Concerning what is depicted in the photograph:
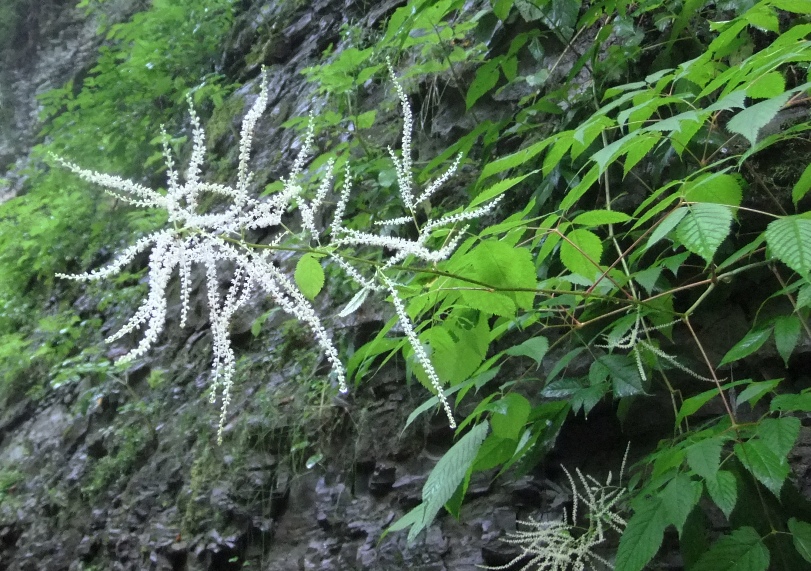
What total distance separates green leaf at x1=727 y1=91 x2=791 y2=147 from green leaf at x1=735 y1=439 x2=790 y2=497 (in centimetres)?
59

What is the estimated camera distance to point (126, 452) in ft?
13.1

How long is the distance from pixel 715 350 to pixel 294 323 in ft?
7.50

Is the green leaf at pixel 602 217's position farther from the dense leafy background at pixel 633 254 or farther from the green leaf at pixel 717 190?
the green leaf at pixel 717 190

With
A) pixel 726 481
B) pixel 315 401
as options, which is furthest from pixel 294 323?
pixel 726 481

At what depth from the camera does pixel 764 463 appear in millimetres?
1117

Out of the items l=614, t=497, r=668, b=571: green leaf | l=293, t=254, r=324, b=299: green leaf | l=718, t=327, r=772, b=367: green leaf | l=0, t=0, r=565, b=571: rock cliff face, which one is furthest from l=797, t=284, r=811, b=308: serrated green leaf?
l=0, t=0, r=565, b=571: rock cliff face

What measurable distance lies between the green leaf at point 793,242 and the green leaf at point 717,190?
0.61 ft

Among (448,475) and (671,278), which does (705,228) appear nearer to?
(448,475)

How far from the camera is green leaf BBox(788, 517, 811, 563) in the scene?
3.78 ft

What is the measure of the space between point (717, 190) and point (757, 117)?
0.25 meters

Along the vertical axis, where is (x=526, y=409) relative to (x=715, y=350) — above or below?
above

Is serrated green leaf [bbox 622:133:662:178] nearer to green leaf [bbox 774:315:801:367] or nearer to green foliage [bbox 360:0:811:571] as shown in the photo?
green foliage [bbox 360:0:811:571]

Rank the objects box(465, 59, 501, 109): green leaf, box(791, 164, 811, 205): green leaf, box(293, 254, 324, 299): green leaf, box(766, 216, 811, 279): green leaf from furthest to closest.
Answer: box(465, 59, 501, 109): green leaf < box(791, 164, 811, 205): green leaf < box(293, 254, 324, 299): green leaf < box(766, 216, 811, 279): green leaf

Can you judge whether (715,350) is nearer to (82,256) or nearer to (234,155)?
(234,155)
